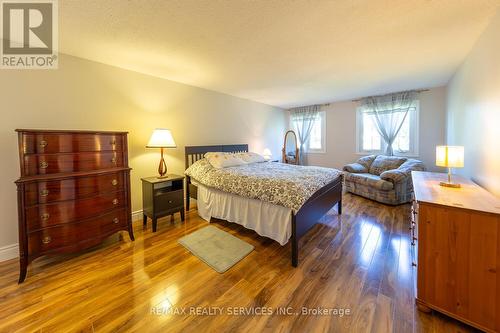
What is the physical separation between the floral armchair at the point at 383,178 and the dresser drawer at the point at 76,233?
4.28m

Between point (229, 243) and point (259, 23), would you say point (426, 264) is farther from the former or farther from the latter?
point (259, 23)

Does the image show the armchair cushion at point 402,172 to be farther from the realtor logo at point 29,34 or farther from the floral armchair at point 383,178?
the realtor logo at point 29,34

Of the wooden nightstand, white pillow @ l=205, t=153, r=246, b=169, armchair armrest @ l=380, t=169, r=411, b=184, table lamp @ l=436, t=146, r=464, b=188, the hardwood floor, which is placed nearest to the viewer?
the hardwood floor

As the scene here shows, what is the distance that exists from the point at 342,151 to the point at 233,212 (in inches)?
158

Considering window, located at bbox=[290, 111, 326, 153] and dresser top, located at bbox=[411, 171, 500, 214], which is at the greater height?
window, located at bbox=[290, 111, 326, 153]

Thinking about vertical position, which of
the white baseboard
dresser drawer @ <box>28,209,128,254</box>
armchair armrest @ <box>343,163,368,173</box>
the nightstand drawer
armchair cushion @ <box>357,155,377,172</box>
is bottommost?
the white baseboard

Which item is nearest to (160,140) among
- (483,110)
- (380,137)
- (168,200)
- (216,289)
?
(168,200)

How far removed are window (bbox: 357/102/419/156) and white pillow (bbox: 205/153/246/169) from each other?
3478mm

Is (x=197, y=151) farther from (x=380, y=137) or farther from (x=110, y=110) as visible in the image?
(x=380, y=137)

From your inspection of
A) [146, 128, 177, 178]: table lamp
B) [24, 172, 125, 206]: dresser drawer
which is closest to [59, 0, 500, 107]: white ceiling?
[146, 128, 177, 178]: table lamp

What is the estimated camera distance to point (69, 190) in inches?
76.9

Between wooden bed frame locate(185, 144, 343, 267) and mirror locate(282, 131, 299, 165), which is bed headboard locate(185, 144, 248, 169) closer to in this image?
wooden bed frame locate(185, 144, 343, 267)

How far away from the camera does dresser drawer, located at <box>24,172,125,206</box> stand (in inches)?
69.6

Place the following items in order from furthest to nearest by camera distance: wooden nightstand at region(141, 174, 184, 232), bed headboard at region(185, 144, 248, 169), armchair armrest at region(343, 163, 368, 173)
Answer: armchair armrest at region(343, 163, 368, 173)
bed headboard at region(185, 144, 248, 169)
wooden nightstand at region(141, 174, 184, 232)
